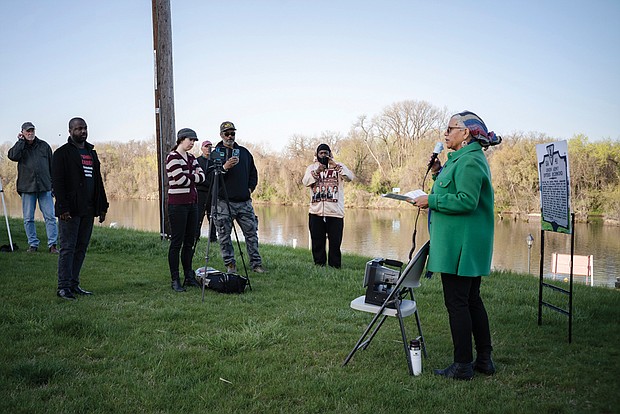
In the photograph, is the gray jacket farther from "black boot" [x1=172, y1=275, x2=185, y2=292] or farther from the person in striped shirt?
"black boot" [x1=172, y1=275, x2=185, y2=292]

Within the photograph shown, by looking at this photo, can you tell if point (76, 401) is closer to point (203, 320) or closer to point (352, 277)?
point (203, 320)

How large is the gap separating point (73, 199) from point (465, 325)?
4.27 m

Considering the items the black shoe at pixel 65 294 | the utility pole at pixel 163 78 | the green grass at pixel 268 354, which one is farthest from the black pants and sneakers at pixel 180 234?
the utility pole at pixel 163 78

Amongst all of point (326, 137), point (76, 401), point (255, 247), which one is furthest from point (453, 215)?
point (326, 137)

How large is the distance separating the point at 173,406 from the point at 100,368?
0.88 metres

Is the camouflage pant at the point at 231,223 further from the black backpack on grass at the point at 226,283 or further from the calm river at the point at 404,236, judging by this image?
the calm river at the point at 404,236

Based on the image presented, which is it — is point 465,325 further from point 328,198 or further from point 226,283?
point 328,198

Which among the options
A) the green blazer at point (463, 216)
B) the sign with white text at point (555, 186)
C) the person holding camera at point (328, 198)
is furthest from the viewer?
the person holding camera at point (328, 198)

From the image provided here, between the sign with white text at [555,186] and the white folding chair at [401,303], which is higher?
the sign with white text at [555,186]

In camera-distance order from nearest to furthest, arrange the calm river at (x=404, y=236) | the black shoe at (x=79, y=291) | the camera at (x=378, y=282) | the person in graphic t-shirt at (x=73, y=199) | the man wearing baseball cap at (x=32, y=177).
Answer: the camera at (x=378, y=282)
the person in graphic t-shirt at (x=73, y=199)
the black shoe at (x=79, y=291)
the man wearing baseball cap at (x=32, y=177)
the calm river at (x=404, y=236)

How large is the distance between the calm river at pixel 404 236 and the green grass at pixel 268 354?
47.3 feet

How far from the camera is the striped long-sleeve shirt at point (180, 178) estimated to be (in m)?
6.17

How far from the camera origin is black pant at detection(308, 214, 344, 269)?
8.20 meters

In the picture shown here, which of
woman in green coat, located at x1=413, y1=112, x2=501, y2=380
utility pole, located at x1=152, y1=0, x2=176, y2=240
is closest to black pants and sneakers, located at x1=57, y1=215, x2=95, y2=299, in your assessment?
woman in green coat, located at x1=413, y1=112, x2=501, y2=380
